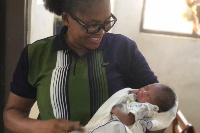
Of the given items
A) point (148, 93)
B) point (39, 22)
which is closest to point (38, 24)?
point (39, 22)

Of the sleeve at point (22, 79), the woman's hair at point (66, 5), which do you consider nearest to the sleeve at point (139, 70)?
the woman's hair at point (66, 5)

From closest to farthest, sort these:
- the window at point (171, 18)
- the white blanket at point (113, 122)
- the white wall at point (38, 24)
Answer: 1. the white blanket at point (113, 122)
2. the white wall at point (38, 24)
3. the window at point (171, 18)

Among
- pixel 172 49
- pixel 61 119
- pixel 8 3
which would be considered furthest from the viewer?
pixel 172 49

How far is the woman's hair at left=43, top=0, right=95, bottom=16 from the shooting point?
0.95 meters

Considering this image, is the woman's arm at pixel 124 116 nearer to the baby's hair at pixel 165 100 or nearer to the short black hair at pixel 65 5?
the baby's hair at pixel 165 100

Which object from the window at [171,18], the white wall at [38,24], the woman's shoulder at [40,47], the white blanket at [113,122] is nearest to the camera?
the white blanket at [113,122]

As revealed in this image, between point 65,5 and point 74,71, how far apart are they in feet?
0.88

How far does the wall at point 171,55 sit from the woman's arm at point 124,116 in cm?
225

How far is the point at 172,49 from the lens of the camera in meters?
3.14

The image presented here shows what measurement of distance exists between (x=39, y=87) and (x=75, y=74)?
0.53ft

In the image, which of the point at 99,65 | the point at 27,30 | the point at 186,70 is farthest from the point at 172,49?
the point at 99,65

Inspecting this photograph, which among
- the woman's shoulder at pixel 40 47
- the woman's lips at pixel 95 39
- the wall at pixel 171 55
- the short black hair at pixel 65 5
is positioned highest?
the short black hair at pixel 65 5

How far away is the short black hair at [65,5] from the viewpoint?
0.95 metres

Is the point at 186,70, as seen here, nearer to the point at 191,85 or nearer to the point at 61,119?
the point at 191,85
